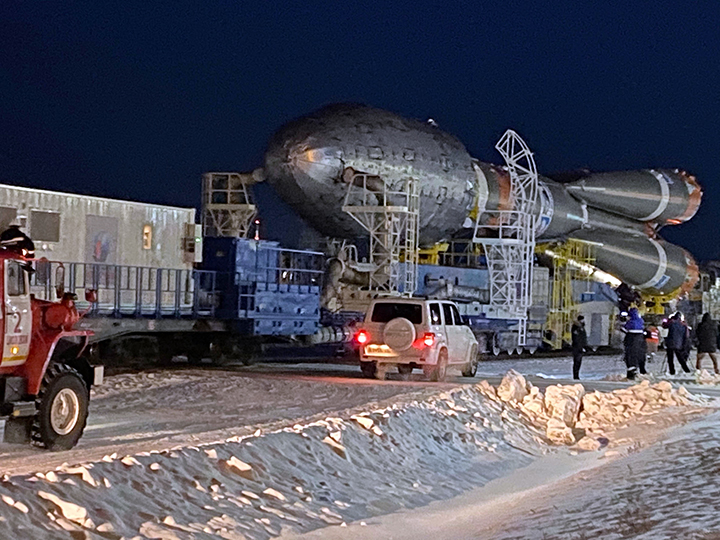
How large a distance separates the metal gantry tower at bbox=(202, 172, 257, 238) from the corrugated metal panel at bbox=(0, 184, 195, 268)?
6.00m

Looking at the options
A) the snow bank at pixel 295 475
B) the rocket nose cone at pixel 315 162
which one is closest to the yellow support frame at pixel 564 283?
the rocket nose cone at pixel 315 162

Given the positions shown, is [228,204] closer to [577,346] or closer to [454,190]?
[454,190]

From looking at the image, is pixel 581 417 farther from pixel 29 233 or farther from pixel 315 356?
pixel 315 356

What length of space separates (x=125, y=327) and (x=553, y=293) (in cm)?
2229

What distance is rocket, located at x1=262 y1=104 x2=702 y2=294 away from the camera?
3241 centimetres

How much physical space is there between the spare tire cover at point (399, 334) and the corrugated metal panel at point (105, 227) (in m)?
5.91

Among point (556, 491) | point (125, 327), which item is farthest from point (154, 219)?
point (556, 491)

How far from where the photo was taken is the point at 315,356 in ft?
117

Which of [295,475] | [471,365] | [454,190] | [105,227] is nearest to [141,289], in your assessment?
[105,227]

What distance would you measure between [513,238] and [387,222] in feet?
22.4

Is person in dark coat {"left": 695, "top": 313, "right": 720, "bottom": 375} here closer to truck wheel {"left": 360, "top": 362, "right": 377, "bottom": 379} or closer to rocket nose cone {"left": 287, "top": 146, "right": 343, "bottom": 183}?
truck wheel {"left": 360, "top": 362, "right": 377, "bottom": 379}

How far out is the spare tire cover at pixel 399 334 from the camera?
79.1 feet

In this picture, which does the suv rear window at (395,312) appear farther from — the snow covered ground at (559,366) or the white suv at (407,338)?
the snow covered ground at (559,366)

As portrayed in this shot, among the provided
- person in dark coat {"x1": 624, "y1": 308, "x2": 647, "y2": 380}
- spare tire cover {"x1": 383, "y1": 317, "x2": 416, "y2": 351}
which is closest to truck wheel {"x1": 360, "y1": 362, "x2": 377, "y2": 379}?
spare tire cover {"x1": 383, "y1": 317, "x2": 416, "y2": 351}
